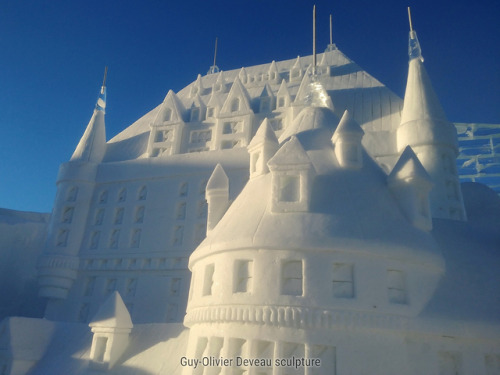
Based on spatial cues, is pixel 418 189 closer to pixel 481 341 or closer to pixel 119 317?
pixel 481 341

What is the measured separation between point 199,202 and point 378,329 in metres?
18.7

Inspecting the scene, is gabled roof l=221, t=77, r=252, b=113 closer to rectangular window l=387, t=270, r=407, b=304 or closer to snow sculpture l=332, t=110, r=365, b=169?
snow sculpture l=332, t=110, r=365, b=169

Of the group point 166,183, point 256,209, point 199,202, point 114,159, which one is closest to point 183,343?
point 256,209

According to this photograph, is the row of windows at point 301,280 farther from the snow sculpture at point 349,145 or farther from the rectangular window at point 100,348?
the rectangular window at point 100,348

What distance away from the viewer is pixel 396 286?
40.3ft

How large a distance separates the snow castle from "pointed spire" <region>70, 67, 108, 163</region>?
750 cm

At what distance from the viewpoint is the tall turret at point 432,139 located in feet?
69.7

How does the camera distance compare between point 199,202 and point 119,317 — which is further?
point 199,202

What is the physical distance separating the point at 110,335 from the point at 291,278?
10491mm

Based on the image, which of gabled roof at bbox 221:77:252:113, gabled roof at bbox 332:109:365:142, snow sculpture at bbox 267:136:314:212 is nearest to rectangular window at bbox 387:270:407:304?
snow sculpture at bbox 267:136:314:212

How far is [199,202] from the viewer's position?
28.5 meters

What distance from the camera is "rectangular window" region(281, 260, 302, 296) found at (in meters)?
11.9

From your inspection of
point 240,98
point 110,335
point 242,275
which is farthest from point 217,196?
point 240,98

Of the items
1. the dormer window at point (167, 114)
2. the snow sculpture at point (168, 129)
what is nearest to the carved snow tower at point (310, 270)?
the snow sculpture at point (168, 129)
